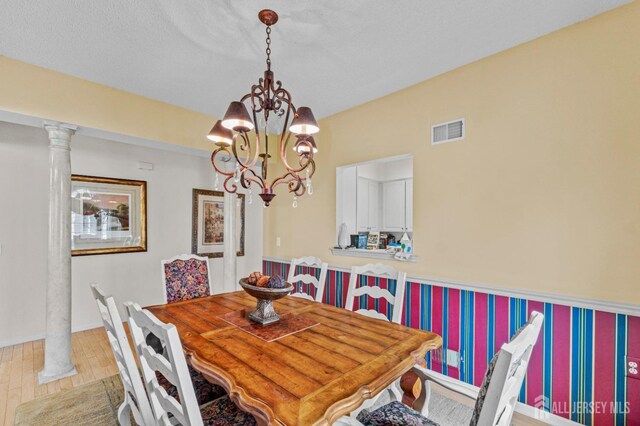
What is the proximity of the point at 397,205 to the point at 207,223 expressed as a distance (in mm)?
3223

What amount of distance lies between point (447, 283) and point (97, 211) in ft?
13.3

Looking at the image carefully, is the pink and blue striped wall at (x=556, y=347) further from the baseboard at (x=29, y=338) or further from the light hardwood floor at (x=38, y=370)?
the baseboard at (x=29, y=338)

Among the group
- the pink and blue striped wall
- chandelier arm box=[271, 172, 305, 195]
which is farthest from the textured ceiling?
the pink and blue striped wall

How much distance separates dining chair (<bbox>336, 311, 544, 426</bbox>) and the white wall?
3726mm

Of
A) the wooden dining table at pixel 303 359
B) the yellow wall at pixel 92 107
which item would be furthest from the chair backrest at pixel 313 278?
the yellow wall at pixel 92 107

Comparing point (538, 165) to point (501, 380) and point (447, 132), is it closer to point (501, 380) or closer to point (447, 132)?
point (447, 132)

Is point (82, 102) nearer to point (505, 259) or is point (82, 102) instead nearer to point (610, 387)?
point (505, 259)

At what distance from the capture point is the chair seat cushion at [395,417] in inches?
53.2

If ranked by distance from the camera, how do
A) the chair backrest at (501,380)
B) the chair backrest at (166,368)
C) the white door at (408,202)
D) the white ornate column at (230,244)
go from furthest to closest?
1. the white door at (408,202)
2. the white ornate column at (230,244)
3. the chair backrest at (166,368)
4. the chair backrest at (501,380)

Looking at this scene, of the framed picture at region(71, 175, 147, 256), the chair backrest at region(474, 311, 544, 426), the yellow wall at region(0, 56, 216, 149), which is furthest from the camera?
the framed picture at region(71, 175, 147, 256)

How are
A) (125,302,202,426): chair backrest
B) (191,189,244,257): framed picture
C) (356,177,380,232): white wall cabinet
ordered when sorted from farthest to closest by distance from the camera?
(356,177,380,232): white wall cabinet < (191,189,244,257): framed picture < (125,302,202,426): chair backrest

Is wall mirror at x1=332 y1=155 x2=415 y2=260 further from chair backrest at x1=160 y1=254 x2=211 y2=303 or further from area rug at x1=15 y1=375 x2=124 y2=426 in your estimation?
area rug at x1=15 y1=375 x2=124 y2=426

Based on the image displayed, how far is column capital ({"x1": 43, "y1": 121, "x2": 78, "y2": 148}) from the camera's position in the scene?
2.57 meters

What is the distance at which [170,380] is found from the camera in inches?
41.7
